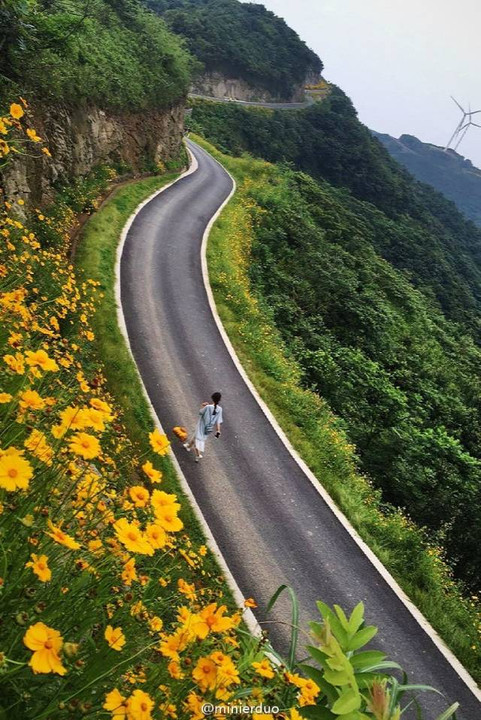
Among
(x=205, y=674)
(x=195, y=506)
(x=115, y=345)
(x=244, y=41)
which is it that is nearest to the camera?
(x=205, y=674)

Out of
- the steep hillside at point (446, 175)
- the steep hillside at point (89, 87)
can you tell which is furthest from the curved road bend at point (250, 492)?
the steep hillside at point (446, 175)

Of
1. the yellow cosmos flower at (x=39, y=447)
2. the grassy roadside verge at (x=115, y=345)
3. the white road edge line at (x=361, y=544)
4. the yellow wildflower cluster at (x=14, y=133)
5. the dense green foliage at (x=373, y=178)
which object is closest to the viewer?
the yellow cosmos flower at (x=39, y=447)

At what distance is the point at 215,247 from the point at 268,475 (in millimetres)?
13172

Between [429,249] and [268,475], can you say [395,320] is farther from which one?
[429,249]

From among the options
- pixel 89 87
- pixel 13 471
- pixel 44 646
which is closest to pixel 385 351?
pixel 89 87

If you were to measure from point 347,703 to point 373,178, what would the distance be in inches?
2982

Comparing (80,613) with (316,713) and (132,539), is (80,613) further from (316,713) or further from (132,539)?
(316,713)

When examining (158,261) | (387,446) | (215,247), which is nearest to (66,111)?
(158,261)

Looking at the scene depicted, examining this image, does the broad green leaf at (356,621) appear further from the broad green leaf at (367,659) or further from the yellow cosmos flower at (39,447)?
the yellow cosmos flower at (39,447)

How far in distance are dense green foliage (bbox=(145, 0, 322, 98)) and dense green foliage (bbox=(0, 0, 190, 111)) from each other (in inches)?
1797

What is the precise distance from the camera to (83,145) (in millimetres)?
18453

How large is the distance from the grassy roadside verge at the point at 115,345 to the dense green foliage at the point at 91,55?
398cm

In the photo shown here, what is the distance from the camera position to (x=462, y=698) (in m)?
8.09

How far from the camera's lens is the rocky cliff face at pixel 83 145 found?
44.4ft
